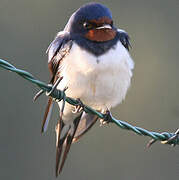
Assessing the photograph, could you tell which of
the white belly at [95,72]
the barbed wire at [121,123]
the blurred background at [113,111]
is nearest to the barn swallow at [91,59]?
the white belly at [95,72]

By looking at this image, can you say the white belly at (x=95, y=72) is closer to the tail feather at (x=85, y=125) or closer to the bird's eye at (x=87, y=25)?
the bird's eye at (x=87, y=25)

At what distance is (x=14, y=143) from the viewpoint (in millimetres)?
5723

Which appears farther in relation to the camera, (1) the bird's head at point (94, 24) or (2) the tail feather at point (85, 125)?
(2) the tail feather at point (85, 125)

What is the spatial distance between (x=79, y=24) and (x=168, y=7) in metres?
3.61

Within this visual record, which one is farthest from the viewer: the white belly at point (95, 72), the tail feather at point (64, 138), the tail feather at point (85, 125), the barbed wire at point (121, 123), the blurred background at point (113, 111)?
the blurred background at point (113, 111)

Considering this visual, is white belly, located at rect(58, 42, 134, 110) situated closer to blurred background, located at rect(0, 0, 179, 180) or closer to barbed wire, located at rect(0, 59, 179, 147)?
barbed wire, located at rect(0, 59, 179, 147)

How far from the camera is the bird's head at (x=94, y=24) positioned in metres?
3.59

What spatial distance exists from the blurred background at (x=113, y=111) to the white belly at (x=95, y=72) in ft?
5.49

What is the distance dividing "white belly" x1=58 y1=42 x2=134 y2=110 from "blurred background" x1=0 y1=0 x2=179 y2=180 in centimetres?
167

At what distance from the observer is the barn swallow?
353cm

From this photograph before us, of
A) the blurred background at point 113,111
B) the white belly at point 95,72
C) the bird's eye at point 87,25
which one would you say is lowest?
the blurred background at point 113,111

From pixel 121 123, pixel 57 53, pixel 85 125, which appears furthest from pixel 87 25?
pixel 121 123

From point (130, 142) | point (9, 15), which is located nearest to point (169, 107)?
point (130, 142)

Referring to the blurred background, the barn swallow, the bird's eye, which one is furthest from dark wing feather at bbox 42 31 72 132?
the blurred background
